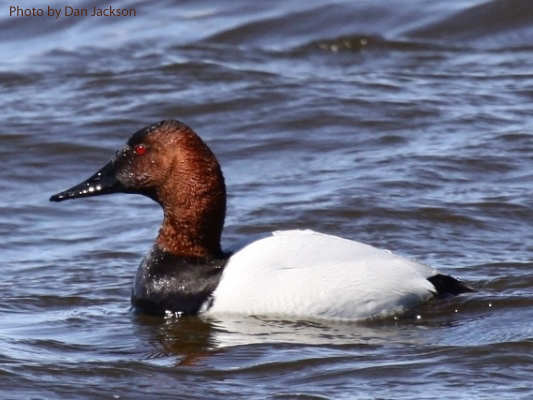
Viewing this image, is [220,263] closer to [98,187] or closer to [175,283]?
[175,283]

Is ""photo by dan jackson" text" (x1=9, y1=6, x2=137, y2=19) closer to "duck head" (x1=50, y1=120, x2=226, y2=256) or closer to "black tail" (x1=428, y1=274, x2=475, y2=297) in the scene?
"duck head" (x1=50, y1=120, x2=226, y2=256)

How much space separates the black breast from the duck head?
83 mm

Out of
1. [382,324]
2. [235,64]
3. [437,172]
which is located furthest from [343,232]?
[235,64]

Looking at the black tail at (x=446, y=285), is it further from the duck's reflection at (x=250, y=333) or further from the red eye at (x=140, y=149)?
the red eye at (x=140, y=149)

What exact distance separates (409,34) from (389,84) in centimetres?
172

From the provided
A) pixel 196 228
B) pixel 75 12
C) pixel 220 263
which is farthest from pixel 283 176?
pixel 75 12

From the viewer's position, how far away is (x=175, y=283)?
6672 millimetres

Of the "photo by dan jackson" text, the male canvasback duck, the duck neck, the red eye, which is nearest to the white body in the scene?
the male canvasback duck

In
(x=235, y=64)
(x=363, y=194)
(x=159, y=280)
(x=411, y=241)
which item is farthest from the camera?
(x=235, y=64)

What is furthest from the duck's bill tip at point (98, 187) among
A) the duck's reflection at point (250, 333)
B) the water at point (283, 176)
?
the duck's reflection at point (250, 333)

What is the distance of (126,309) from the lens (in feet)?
Result: 22.7

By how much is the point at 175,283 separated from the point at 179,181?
535mm

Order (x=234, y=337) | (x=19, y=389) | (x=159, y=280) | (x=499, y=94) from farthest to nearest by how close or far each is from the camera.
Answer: (x=499, y=94), (x=159, y=280), (x=234, y=337), (x=19, y=389)

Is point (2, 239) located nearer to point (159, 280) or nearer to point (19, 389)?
point (159, 280)
